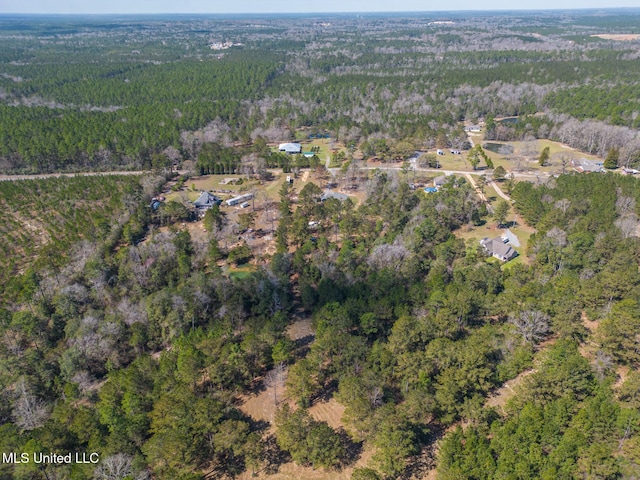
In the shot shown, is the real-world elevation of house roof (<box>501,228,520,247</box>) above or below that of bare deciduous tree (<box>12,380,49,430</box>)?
above

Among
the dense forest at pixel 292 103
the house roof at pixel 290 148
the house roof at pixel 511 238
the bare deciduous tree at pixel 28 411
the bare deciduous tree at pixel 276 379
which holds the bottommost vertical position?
the bare deciduous tree at pixel 276 379

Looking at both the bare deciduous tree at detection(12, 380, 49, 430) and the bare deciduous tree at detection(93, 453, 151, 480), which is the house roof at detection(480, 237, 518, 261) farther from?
the bare deciduous tree at detection(12, 380, 49, 430)

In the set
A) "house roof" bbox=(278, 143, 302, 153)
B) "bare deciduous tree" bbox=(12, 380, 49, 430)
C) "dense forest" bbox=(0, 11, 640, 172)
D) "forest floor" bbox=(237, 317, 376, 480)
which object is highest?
"dense forest" bbox=(0, 11, 640, 172)

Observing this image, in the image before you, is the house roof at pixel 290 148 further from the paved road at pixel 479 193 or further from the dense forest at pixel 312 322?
the paved road at pixel 479 193

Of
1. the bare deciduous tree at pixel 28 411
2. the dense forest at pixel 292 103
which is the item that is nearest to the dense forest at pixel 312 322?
the bare deciduous tree at pixel 28 411

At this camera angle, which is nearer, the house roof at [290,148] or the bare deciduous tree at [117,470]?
the bare deciduous tree at [117,470]

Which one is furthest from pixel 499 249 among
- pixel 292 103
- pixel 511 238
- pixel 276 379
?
pixel 292 103

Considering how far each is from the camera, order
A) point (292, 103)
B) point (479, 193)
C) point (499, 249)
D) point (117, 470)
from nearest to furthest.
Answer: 1. point (117, 470)
2. point (499, 249)
3. point (479, 193)
4. point (292, 103)

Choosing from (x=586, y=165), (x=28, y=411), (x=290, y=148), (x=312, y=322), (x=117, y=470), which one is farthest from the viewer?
(x=290, y=148)

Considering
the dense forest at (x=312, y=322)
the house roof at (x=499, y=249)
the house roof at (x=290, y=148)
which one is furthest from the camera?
the house roof at (x=290, y=148)

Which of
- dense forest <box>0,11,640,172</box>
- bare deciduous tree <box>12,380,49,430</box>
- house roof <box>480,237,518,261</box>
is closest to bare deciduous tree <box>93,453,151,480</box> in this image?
bare deciduous tree <box>12,380,49,430</box>

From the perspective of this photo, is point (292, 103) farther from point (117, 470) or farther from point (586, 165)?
point (117, 470)
